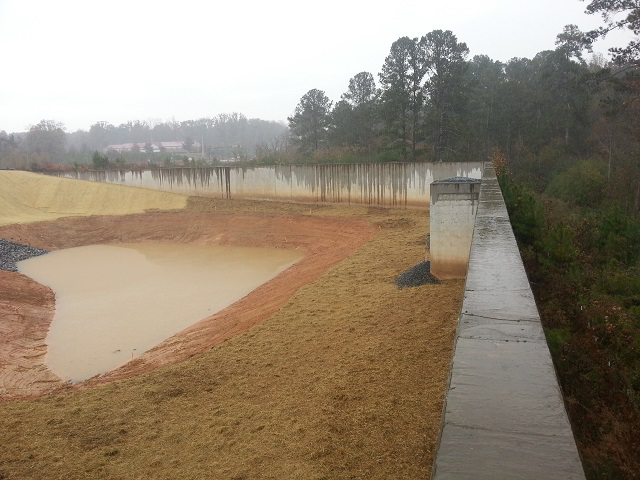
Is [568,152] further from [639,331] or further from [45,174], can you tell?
[45,174]

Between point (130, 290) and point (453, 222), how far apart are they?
40.4ft

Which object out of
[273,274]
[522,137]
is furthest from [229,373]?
[522,137]

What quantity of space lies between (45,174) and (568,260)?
42.6 m

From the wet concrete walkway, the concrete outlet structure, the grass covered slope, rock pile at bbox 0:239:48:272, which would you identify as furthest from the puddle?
the wet concrete walkway

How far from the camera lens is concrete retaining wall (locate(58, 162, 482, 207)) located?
2462 centimetres

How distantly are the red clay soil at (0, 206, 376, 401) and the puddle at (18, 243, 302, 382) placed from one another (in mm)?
581

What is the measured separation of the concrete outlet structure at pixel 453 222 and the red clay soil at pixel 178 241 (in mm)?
3982

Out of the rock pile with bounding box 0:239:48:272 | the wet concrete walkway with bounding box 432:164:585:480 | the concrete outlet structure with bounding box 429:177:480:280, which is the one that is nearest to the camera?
the wet concrete walkway with bounding box 432:164:585:480

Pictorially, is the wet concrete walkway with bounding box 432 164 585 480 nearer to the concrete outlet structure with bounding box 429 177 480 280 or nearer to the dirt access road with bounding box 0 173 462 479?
the dirt access road with bounding box 0 173 462 479

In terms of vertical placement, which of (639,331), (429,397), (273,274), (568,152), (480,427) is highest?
(568,152)

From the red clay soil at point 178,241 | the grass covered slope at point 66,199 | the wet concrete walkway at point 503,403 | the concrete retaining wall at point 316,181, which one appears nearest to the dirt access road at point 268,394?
the red clay soil at point 178,241

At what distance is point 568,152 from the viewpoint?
109ft

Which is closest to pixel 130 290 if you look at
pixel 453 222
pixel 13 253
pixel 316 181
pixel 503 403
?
pixel 13 253

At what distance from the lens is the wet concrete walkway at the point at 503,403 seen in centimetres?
188
